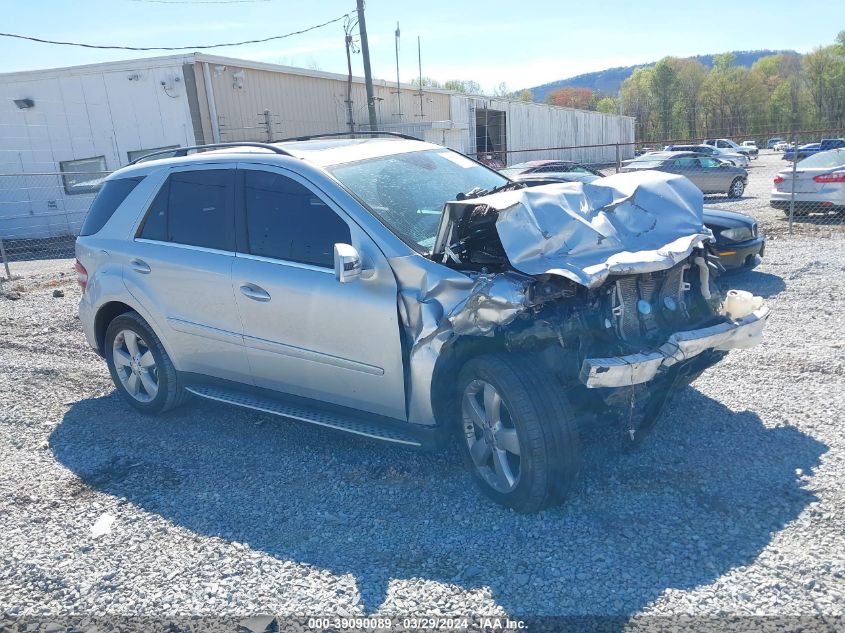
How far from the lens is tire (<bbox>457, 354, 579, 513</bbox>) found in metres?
3.33

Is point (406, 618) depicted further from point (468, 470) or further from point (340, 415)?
point (340, 415)

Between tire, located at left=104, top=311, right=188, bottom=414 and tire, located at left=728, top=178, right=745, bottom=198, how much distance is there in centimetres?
1908

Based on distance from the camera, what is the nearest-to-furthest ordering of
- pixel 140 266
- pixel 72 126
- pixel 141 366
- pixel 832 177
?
1. pixel 140 266
2. pixel 141 366
3. pixel 832 177
4. pixel 72 126

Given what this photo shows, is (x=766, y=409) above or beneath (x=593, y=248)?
beneath

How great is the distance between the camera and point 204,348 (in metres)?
4.78

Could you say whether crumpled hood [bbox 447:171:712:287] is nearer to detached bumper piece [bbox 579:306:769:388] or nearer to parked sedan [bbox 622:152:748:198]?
detached bumper piece [bbox 579:306:769:388]

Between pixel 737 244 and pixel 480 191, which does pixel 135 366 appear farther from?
pixel 737 244

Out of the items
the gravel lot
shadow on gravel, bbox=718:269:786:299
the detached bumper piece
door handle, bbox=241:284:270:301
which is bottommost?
shadow on gravel, bbox=718:269:786:299

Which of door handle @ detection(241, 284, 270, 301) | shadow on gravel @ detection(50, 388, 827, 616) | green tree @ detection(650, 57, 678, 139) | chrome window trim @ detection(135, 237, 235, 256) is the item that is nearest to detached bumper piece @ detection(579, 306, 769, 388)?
shadow on gravel @ detection(50, 388, 827, 616)

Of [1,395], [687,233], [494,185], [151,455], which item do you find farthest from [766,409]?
[1,395]

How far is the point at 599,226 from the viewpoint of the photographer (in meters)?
3.81

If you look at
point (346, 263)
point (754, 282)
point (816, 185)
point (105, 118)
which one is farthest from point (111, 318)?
point (105, 118)

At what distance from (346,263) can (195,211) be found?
171 cm

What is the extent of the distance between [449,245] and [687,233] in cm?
138
